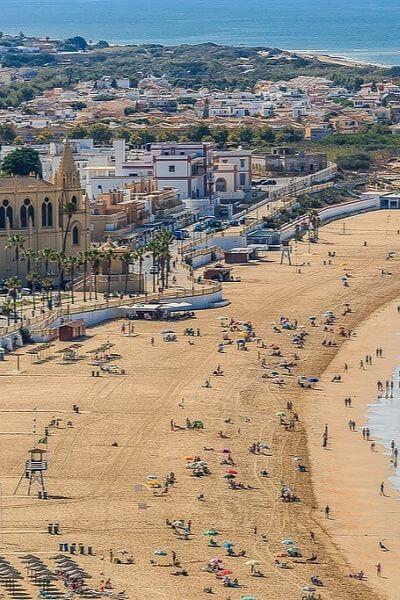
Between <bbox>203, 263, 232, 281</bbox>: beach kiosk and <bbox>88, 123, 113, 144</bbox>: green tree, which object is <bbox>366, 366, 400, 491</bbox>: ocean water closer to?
<bbox>203, 263, 232, 281</bbox>: beach kiosk

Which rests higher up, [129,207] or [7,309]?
[129,207]

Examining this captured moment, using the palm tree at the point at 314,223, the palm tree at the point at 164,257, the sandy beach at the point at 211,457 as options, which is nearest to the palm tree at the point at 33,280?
the sandy beach at the point at 211,457

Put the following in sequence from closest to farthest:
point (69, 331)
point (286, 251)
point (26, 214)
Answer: point (69, 331) < point (26, 214) < point (286, 251)

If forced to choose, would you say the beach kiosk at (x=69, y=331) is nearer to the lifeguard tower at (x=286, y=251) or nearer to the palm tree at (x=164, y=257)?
the palm tree at (x=164, y=257)

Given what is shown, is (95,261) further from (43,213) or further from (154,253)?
(43,213)

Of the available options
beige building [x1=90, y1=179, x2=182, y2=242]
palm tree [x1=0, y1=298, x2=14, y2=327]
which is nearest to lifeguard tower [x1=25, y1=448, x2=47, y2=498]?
palm tree [x1=0, y1=298, x2=14, y2=327]

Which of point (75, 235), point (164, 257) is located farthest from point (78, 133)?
point (164, 257)
